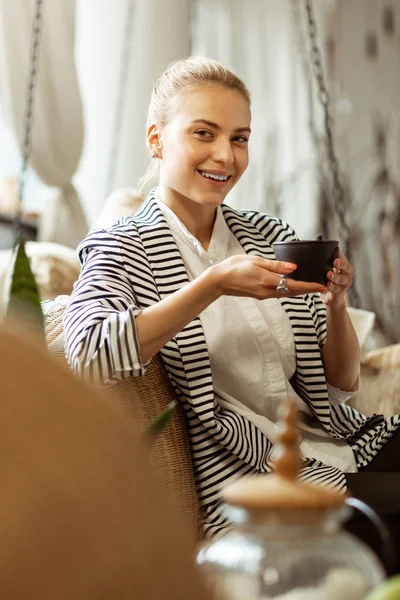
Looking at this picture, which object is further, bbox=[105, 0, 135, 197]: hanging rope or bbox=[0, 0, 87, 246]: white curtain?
bbox=[105, 0, 135, 197]: hanging rope

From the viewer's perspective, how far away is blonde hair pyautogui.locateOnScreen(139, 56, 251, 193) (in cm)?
164

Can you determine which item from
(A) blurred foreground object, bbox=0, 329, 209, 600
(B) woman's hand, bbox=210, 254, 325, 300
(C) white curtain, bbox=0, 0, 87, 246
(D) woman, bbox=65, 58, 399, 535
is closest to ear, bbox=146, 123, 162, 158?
(D) woman, bbox=65, 58, 399, 535

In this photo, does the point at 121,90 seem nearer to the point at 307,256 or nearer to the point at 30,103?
the point at 30,103

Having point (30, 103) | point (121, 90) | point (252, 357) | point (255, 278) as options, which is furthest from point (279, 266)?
point (121, 90)

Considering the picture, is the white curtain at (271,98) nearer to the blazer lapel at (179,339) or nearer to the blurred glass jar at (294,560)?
the blazer lapel at (179,339)

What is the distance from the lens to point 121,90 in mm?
3379

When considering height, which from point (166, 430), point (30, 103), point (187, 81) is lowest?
point (166, 430)

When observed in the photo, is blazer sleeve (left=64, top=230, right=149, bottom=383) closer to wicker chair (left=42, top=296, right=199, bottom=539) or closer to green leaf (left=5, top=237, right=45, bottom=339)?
wicker chair (left=42, top=296, right=199, bottom=539)

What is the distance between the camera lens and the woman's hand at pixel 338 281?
4.73 feet

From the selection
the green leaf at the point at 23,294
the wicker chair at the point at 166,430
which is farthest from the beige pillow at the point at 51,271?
the green leaf at the point at 23,294

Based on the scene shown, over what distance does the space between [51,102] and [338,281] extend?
1769mm

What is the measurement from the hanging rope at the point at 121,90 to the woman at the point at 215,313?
65.5 inches

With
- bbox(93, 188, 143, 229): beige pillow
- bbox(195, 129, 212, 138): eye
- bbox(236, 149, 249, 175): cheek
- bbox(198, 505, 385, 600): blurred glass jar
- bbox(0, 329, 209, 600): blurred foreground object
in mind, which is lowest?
bbox(198, 505, 385, 600): blurred glass jar

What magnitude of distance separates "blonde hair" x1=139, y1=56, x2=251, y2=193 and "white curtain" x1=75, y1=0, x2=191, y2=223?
1538mm
